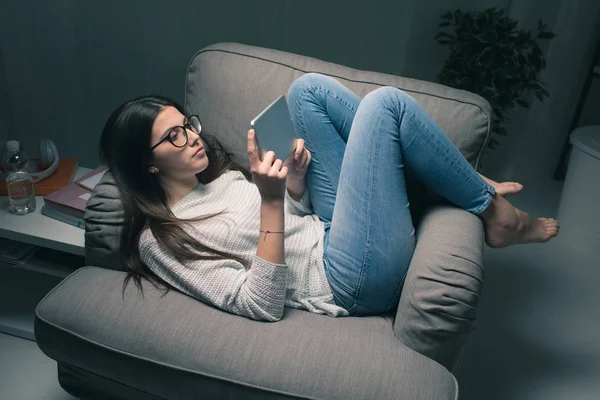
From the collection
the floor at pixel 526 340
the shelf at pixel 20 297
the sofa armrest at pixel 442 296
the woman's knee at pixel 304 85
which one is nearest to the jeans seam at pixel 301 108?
the woman's knee at pixel 304 85

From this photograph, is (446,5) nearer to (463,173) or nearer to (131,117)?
(463,173)

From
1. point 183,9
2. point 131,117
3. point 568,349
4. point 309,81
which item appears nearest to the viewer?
point 131,117

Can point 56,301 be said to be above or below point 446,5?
below

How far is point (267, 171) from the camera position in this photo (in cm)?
119

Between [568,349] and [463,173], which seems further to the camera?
[568,349]

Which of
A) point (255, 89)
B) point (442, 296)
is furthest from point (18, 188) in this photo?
point (442, 296)

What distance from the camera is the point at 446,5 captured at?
2.39m

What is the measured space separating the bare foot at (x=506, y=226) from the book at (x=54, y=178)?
52.4 inches

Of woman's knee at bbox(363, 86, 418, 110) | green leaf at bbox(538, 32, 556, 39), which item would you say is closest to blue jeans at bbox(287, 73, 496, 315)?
woman's knee at bbox(363, 86, 418, 110)

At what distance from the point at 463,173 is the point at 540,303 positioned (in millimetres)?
940

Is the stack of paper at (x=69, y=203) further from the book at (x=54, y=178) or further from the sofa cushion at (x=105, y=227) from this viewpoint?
the sofa cushion at (x=105, y=227)

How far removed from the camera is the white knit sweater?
1246mm

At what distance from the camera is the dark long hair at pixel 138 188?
4.32 feet

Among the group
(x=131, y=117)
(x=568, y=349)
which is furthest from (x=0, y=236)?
(x=568, y=349)
